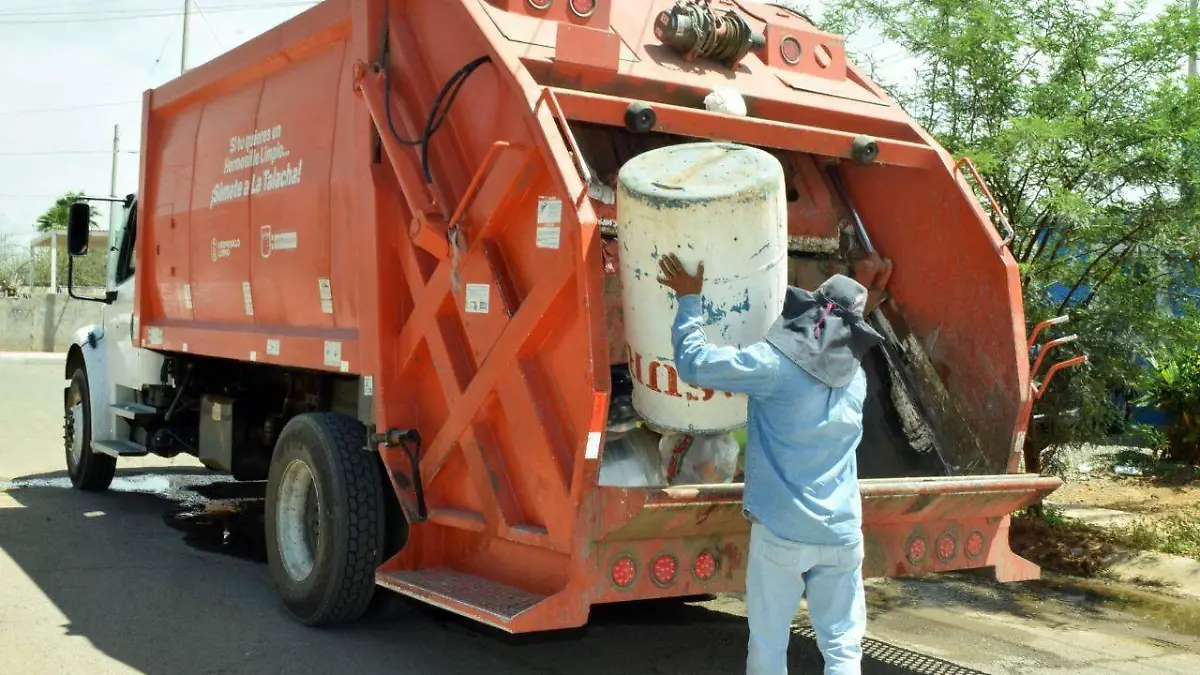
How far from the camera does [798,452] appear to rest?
12.2 feet

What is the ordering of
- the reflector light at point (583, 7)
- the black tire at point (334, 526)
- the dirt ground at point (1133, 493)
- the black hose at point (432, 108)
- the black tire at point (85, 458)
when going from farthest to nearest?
1. the black tire at point (85, 458)
2. the dirt ground at point (1133, 493)
3. the black tire at point (334, 526)
4. the reflector light at point (583, 7)
5. the black hose at point (432, 108)

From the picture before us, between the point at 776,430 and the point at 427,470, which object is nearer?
the point at 776,430

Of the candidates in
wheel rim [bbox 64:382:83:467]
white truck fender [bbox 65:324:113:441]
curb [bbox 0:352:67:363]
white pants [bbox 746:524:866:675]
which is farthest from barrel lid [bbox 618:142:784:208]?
curb [bbox 0:352:67:363]

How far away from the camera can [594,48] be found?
446 centimetres

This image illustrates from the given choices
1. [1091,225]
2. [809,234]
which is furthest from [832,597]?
[1091,225]

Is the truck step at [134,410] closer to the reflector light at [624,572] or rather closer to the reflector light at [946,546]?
the reflector light at [624,572]

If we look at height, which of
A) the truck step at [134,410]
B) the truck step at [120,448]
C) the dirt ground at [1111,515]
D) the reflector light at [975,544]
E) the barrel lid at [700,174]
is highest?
the barrel lid at [700,174]

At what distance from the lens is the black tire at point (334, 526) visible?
4969 mm

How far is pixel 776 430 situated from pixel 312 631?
2524mm

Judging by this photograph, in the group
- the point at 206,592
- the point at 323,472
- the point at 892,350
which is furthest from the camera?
the point at 206,592

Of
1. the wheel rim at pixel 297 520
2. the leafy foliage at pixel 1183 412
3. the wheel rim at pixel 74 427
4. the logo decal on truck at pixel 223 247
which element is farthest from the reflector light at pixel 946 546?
the wheel rim at pixel 74 427

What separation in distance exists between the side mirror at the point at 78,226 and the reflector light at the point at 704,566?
6.14m

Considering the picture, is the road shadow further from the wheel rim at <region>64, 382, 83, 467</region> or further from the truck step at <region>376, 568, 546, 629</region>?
the wheel rim at <region>64, 382, 83, 467</region>

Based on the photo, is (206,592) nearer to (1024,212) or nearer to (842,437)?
(842,437)
